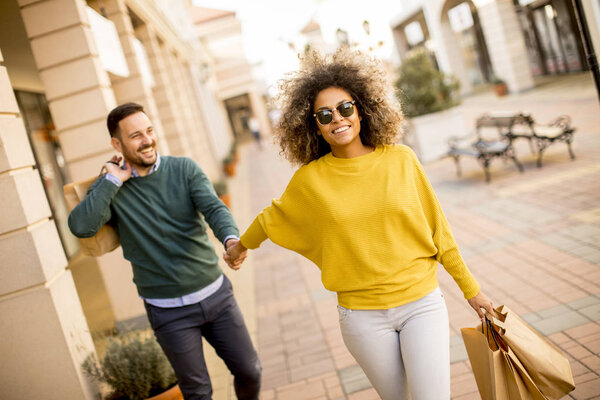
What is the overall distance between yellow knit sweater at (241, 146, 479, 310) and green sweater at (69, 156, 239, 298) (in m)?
0.75

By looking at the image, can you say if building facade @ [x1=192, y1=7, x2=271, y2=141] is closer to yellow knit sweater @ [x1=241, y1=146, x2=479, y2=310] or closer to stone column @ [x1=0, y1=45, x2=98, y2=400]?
stone column @ [x1=0, y1=45, x2=98, y2=400]

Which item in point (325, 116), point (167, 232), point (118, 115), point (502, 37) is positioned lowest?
point (167, 232)

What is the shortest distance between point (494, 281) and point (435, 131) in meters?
7.26

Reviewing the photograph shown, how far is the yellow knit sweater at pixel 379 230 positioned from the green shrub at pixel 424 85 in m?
9.56

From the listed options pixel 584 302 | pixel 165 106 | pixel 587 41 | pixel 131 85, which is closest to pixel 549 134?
pixel 587 41

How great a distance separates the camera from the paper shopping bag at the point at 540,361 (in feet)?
6.79

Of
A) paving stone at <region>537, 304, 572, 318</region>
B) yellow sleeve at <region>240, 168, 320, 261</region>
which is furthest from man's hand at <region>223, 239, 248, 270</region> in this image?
paving stone at <region>537, 304, 572, 318</region>

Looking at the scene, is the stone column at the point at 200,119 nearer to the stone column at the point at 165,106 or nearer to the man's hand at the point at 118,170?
the stone column at the point at 165,106

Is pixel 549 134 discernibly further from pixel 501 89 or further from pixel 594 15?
pixel 501 89

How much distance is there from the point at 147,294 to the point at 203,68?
1828 cm

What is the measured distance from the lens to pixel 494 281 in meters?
4.75

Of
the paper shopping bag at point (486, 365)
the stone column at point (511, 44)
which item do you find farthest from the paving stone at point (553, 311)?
the stone column at point (511, 44)

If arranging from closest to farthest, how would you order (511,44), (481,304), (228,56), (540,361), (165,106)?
(540,361)
(481,304)
(165,106)
(511,44)
(228,56)

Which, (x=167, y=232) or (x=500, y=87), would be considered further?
(x=500, y=87)
